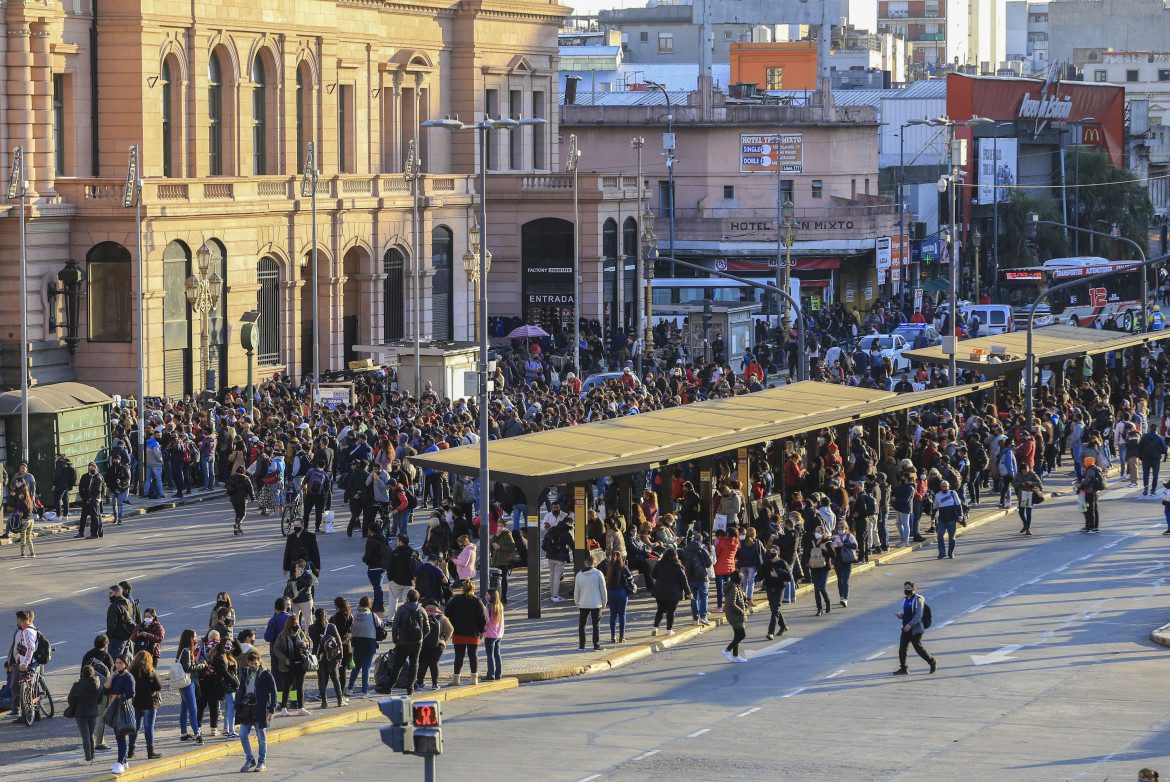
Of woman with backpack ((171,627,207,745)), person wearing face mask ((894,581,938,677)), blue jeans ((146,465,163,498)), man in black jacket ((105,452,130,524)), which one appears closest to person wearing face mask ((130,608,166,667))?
woman with backpack ((171,627,207,745))

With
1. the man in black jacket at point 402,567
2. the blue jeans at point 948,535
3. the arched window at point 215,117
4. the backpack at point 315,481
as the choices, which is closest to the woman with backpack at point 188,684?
the man in black jacket at point 402,567

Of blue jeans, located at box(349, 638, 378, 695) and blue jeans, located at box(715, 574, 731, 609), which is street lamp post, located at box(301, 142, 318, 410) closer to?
blue jeans, located at box(715, 574, 731, 609)

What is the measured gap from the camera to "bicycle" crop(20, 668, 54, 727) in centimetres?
2402

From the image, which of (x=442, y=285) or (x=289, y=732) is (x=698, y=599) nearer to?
(x=289, y=732)

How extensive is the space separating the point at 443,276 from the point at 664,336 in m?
8.14

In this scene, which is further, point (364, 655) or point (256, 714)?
point (364, 655)

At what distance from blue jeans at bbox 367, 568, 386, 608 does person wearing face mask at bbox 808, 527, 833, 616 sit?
647cm

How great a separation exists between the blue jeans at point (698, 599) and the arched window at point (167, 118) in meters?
31.7

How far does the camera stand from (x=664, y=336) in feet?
241

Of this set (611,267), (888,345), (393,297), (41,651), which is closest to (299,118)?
(393,297)

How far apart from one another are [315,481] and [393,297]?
33513 millimetres

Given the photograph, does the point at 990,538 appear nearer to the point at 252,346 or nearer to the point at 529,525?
the point at 529,525

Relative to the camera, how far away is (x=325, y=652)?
24484 mm

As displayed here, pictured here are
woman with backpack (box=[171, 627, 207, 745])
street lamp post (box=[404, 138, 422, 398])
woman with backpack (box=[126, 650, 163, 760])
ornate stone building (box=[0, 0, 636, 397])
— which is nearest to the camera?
woman with backpack (box=[126, 650, 163, 760])
